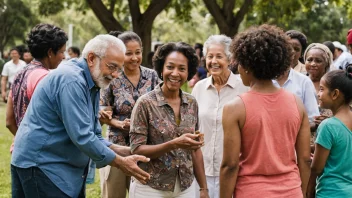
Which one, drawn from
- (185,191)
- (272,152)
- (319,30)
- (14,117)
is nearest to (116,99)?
(14,117)

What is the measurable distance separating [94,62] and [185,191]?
1299 millimetres

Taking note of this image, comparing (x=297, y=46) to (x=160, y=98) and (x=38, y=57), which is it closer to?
(x=160, y=98)

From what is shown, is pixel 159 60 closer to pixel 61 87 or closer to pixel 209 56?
pixel 209 56

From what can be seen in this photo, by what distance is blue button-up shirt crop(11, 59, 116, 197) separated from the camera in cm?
431

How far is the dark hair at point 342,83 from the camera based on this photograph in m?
4.92

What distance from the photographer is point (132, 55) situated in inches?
243

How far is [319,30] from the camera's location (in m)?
40.4

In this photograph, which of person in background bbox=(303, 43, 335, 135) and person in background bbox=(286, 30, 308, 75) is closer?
person in background bbox=(303, 43, 335, 135)

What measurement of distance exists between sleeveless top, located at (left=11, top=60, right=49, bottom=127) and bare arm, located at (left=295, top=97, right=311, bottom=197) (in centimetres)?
240

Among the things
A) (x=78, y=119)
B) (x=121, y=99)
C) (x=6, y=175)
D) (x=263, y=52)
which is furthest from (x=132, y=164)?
(x=6, y=175)

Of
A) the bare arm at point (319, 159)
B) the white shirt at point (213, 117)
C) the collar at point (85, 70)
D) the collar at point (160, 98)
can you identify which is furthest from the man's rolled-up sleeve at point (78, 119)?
the bare arm at point (319, 159)

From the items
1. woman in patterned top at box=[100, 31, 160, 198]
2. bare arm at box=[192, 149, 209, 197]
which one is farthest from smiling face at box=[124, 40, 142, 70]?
bare arm at box=[192, 149, 209, 197]

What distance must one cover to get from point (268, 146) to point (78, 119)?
4.34 ft

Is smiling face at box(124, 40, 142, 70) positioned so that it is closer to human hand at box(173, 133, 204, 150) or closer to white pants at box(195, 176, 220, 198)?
white pants at box(195, 176, 220, 198)
